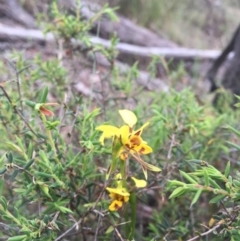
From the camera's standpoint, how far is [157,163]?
1.25 metres

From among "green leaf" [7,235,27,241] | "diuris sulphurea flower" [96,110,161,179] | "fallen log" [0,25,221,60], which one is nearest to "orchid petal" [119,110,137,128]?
"diuris sulphurea flower" [96,110,161,179]

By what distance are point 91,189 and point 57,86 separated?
53 cm

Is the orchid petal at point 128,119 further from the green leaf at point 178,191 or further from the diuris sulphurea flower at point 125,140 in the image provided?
the green leaf at point 178,191

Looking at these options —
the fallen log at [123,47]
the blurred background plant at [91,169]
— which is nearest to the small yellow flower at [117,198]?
the blurred background plant at [91,169]

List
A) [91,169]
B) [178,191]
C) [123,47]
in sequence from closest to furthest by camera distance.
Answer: [178,191] < [91,169] < [123,47]

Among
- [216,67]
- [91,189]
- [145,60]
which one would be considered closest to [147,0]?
A: [145,60]

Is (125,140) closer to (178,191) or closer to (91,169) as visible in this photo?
(178,191)

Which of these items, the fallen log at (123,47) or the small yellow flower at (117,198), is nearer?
the small yellow flower at (117,198)

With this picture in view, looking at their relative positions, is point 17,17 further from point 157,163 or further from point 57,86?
point 157,163

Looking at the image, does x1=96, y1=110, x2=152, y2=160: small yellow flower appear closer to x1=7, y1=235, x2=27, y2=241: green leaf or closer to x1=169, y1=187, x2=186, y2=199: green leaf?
x1=169, y1=187, x2=186, y2=199: green leaf

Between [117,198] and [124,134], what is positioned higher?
[124,134]

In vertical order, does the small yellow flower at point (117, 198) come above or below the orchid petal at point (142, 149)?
below

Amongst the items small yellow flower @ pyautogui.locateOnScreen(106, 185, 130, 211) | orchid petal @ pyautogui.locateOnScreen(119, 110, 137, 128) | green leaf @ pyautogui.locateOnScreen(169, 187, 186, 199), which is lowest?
small yellow flower @ pyautogui.locateOnScreen(106, 185, 130, 211)

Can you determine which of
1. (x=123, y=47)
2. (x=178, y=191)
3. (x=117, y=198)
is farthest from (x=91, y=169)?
(x=123, y=47)
